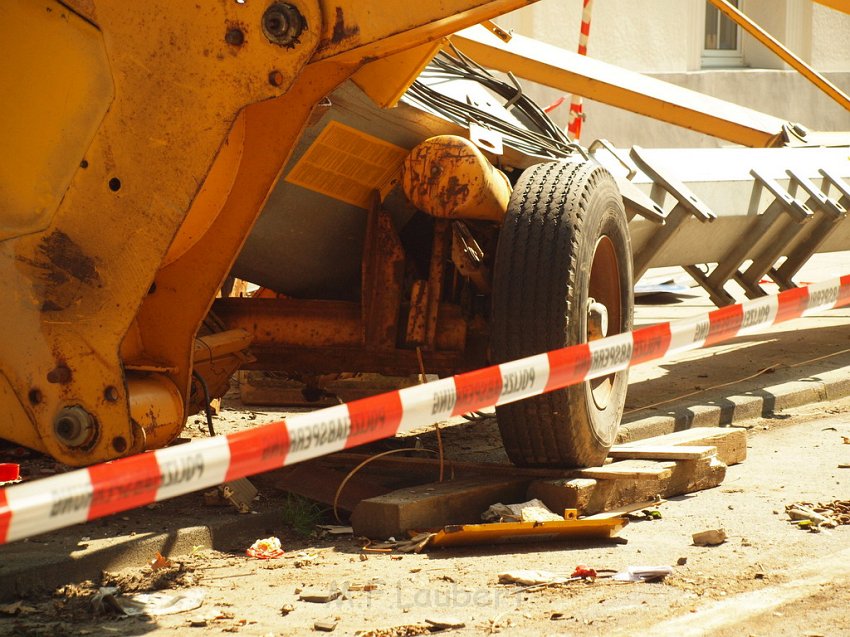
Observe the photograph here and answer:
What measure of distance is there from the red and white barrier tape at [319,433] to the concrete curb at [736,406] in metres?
1.10

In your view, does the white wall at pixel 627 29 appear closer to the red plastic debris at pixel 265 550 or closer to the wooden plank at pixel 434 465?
the wooden plank at pixel 434 465

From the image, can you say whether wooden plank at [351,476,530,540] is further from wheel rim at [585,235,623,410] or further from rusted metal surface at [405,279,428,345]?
wheel rim at [585,235,623,410]

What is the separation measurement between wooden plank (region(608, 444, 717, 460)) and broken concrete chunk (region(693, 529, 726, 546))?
794 millimetres

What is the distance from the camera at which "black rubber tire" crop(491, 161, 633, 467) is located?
501 centimetres

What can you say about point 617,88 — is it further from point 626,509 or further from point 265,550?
point 265,550

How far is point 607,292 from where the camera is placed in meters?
5.84

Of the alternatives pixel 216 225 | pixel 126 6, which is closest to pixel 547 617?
pixel 216 225

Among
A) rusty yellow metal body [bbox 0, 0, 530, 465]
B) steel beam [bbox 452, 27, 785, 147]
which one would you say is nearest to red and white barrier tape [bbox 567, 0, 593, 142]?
steel beam [bbox 452, 27, 785, 147]

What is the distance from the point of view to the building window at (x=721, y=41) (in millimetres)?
17406

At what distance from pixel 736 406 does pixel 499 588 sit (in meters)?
3.25

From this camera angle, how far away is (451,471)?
5.45 meters

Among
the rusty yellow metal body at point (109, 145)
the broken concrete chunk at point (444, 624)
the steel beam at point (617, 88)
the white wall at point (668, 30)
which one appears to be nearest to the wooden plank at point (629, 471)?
the broken concrete chunk at point (444, 624)

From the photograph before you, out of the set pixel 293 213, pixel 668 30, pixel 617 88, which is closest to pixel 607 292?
pixel 293 213

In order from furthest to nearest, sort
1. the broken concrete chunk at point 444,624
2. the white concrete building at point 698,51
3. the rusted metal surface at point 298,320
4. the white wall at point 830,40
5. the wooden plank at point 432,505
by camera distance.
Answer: the white wall at point 830,40 → the white concrete building at point 698,51 → the rusted metal surface at point 298,320 → the wooden plank at point 432,505 → the broken concrete chunk at point 444,624
